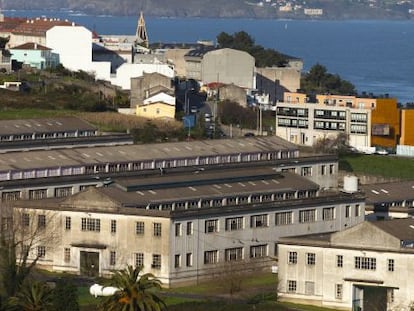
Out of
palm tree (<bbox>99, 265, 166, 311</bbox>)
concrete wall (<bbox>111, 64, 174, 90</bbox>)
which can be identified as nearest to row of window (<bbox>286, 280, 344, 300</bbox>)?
palm tree (<bbox>99, 265, 166, 311</bbox>)

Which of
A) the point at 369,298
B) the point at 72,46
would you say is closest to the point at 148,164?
the point at 369,298

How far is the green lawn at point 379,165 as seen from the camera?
6881 centimetres

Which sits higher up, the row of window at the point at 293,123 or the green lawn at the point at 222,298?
the green lawn at the point at 222,298

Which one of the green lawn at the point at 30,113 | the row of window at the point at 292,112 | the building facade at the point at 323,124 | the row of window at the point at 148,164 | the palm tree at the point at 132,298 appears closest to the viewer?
the palm tree at the point at 132,298

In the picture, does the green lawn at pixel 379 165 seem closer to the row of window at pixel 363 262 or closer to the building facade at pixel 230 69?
the building facade at pixel 230 69

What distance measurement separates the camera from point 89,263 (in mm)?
47781

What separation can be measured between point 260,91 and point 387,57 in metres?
85.7

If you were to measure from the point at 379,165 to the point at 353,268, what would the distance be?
27408mm

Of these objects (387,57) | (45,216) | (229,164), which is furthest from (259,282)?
(387,57)

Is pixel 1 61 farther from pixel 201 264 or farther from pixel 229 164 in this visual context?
pixel 201 264

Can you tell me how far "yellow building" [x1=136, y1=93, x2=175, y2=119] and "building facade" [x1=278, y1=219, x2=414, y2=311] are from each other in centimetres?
3202

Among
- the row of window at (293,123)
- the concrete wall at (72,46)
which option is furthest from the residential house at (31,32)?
the row of window at (293,123)

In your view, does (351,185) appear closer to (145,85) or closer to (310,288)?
(310,288)

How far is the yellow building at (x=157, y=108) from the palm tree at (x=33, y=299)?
4024cm
